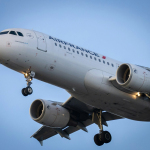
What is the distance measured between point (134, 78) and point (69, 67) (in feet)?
13.3

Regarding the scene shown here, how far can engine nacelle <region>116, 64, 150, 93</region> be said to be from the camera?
21.0m

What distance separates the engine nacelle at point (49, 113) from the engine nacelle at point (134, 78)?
6495 mm

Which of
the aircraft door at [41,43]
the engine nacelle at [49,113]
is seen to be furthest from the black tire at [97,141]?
the aircraft door at [41,43]

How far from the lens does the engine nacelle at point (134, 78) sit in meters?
21.0

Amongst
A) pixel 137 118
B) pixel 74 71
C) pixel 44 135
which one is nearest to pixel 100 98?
pixel 74 71

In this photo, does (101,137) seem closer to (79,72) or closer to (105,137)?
(105,137)

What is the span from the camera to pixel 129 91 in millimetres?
22609

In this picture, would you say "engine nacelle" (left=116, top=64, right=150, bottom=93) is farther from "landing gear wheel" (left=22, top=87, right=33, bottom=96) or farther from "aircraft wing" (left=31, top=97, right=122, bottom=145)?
"aircraft wing" (left=31, top=97, right=122, bottom=145)

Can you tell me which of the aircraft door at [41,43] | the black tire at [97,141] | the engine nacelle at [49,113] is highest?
the aircraft door at [41,43]

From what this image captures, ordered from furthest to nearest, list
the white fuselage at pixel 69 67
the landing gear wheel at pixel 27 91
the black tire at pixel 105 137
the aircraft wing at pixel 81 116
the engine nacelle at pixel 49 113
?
the aircraft wing at pixel 81 116 → the engine nacelle at pixel 49 113 → the black tire at pixel 105 137 → the white fuselage at pixel 69 67 → the landing gear wheel at pixel 27 91

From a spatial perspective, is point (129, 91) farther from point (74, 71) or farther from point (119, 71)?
point (74, 71)

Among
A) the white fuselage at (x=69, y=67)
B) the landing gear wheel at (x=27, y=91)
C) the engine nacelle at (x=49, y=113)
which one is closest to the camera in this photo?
the landing gear wheel at (x=27, y=91)

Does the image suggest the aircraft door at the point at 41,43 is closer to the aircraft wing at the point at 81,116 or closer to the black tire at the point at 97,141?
the aircraft wing at the point at 81,116

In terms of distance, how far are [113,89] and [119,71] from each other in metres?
1.46
